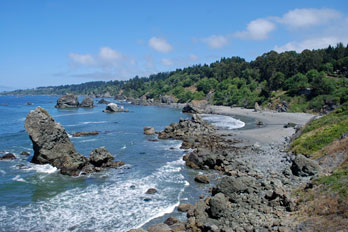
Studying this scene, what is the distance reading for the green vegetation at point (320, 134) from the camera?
33938mm

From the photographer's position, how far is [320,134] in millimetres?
36844

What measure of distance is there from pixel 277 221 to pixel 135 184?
16.2 m

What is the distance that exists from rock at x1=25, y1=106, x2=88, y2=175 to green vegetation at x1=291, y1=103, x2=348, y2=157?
1173 inches

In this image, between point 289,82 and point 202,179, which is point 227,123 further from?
point 202,179

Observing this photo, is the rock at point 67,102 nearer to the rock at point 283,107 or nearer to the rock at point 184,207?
the rock at point 283,107

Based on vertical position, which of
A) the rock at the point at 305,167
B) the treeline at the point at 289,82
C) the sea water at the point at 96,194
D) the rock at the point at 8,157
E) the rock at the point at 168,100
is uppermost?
the treeline at the point at 289,82

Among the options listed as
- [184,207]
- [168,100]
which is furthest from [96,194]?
[168,100]

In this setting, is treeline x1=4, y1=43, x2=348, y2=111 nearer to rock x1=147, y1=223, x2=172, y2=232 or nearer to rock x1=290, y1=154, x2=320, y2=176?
rock x1=290, y1=154, x2=320, y2=176

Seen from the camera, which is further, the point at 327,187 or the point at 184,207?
the point at 184,207

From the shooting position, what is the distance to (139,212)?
75.6 ft

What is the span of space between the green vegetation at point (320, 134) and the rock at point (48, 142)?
97.7ft

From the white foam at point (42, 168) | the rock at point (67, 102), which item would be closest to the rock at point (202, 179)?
the white foam at point (42, 168)

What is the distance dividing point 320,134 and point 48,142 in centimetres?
3776

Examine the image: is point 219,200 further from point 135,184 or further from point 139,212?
point 135,184
